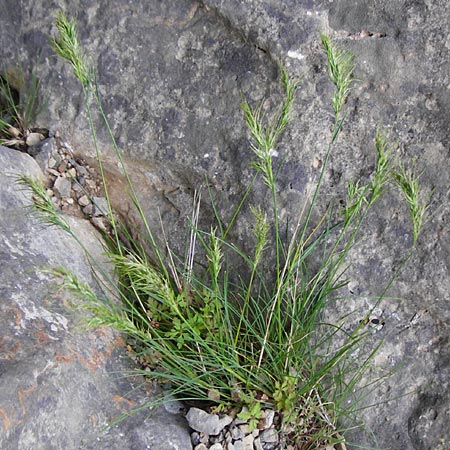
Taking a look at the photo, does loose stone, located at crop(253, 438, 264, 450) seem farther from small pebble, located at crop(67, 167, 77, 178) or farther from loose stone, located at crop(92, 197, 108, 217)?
small pebble, located at crop(67, 167, 77, 178)

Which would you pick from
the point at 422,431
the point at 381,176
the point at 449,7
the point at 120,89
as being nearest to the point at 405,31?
the point at 449,7

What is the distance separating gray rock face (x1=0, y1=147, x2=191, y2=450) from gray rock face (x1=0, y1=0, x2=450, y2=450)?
18.7 inches

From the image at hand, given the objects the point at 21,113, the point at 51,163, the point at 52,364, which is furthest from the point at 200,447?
the point at 21,113

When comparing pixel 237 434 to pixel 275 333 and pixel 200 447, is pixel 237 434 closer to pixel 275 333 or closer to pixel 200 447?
pixel 200 447

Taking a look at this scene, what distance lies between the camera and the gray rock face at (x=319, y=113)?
7.72 feet

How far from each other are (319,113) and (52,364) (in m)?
1.24

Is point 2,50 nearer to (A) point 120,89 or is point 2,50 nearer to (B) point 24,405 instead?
(A) point 120,89

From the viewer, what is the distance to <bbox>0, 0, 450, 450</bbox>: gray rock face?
7.72 ft

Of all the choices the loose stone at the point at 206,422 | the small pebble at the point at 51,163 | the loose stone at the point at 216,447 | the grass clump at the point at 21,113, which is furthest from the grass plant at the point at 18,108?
the loose stone at the point at 216,447

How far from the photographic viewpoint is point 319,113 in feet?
7.89

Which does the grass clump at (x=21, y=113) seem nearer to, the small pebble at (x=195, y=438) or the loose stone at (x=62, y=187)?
Answer: the loose stone at (x=62, y=187)

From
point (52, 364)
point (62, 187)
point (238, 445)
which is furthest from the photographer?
point (62, 187)

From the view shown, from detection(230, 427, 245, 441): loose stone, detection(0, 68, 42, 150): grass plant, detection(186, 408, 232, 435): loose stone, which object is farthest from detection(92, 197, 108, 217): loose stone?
detection(230, 427, 245, 441): loose stone

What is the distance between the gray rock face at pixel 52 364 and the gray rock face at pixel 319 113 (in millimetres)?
474
